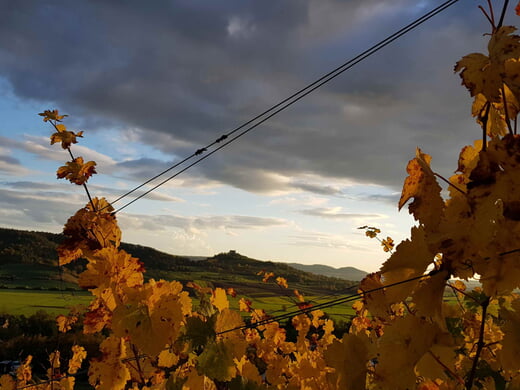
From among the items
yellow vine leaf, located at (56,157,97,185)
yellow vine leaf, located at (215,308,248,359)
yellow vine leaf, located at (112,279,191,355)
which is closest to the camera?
yellow vine leaf, located at (112,279,191,355)

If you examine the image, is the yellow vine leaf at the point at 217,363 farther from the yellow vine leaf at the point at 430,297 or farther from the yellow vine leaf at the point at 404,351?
the yellow vine leaf at the point at 430,297

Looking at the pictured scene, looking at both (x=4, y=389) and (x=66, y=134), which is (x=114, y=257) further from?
(x=4, y=389)

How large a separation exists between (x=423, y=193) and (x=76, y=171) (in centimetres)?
187

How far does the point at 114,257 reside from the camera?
5.07 ft

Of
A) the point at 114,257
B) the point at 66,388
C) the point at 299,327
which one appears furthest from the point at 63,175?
the point at 299,327

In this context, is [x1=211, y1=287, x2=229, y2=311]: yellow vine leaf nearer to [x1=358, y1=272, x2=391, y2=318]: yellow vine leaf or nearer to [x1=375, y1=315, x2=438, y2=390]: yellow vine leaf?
[x1=358, y1=272, x2=391, y2=318]: yellow vine leaf

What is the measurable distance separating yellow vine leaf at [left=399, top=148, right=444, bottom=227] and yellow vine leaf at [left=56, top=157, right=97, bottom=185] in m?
1.78

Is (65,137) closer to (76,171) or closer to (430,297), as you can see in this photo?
(76,171)

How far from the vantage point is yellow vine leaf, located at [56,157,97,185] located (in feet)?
6.95

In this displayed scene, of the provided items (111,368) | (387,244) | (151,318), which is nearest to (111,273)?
(151,318)

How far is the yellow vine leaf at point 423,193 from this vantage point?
31.7 inches

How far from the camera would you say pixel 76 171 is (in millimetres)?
2133

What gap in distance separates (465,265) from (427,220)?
138mm

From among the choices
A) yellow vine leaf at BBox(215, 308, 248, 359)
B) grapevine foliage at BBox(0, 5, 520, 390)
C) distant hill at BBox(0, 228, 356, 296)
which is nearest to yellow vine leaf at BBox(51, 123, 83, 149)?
grapevine foliage at BBox(0, 5, 520, 390)
